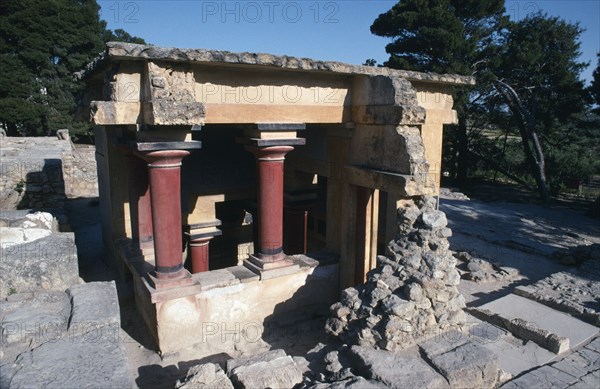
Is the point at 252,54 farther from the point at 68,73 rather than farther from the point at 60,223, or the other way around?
the point at 68,73

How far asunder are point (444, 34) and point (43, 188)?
62.0 ft

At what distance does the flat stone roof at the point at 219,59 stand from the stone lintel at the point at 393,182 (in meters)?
1.62

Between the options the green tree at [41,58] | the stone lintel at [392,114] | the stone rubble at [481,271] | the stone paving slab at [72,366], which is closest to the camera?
the stone paving slab at [72,366]

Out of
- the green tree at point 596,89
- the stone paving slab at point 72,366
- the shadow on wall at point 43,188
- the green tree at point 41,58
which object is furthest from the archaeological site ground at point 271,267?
the green tree at point 41,58

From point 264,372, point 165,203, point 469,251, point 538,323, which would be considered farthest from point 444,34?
point 264,372

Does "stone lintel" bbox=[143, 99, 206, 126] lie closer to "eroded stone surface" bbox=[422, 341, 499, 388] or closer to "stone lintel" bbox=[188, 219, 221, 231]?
"stone lintel" bbox=[188, 219, 221, 231]

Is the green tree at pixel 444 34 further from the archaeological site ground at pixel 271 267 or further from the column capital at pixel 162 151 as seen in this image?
the column capital at pixel 162 151

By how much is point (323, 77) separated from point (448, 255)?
3.43 m

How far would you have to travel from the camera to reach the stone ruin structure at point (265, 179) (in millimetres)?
5465

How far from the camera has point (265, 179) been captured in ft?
22.9

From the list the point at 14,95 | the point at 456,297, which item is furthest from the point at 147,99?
the point at 14,95

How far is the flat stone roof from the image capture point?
5.08 m

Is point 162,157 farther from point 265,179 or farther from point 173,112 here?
point 265,179

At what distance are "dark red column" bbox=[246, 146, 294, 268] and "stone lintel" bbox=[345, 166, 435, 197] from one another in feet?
4.29
